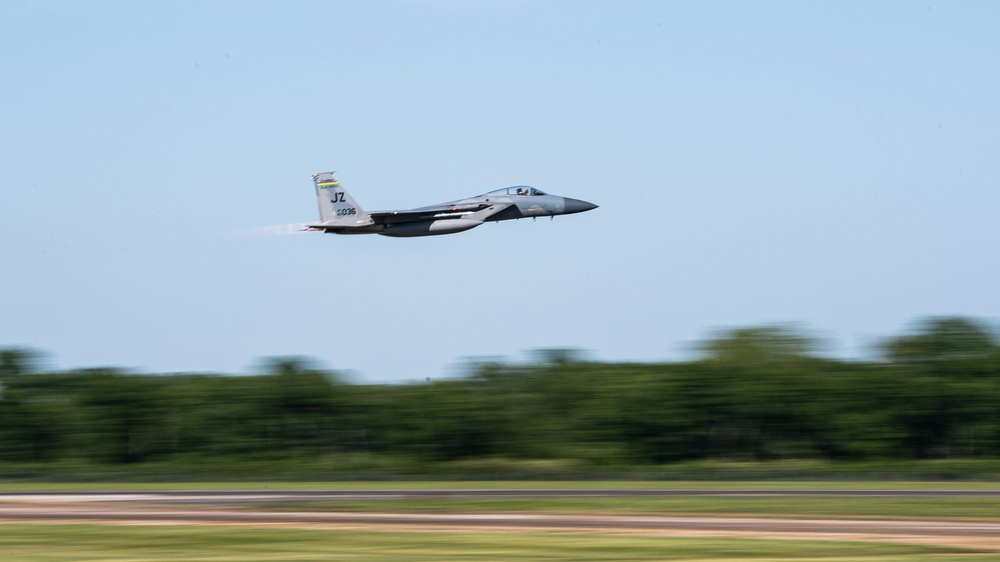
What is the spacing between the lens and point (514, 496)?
37.7 meters

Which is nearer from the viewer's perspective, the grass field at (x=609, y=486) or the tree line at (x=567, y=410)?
the grass field at (x=609, y=486)

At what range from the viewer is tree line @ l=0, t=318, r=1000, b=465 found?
67000mm

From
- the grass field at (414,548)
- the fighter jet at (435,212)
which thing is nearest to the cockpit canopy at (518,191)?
the fighter jet at (435,212)

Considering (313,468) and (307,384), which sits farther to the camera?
(307,384)

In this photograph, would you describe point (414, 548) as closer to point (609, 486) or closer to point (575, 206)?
point (609, 486)

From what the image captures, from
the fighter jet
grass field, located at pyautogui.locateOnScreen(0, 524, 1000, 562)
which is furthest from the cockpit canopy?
grass field, located at pyautogui.locateOnScreen(0, 524, 1000, 562)

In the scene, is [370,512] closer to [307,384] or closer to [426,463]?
[426,463]

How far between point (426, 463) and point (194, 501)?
1292 inches

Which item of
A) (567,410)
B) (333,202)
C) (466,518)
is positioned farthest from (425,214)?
(567,410)

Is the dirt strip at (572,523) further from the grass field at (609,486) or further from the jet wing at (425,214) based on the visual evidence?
the jet wing at (425,214)

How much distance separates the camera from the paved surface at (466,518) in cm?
2666

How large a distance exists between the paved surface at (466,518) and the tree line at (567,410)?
2905 centimetres

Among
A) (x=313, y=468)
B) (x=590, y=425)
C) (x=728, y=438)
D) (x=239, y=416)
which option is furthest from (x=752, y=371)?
(x=239, y=416)

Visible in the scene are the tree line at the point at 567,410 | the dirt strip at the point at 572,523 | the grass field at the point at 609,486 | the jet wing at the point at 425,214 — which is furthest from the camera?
the tree line at the point at 567,410
